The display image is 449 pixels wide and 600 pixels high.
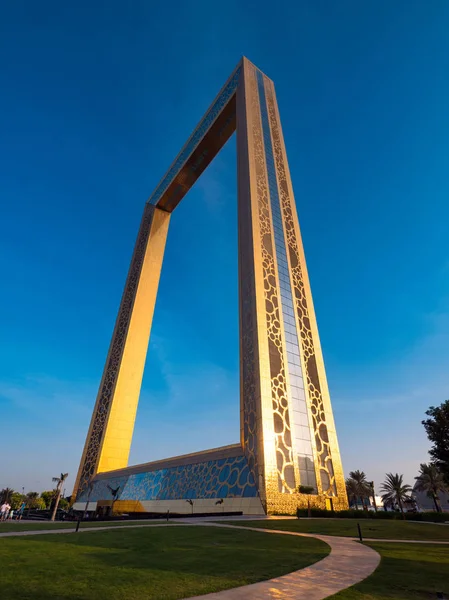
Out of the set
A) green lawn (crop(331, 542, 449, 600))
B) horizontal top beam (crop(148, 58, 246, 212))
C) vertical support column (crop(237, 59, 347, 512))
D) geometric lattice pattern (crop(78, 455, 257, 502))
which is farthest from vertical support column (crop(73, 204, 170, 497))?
green lawn (crop(331, 542, 449, 600))

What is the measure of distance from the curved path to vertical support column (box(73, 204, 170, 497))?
3508cm

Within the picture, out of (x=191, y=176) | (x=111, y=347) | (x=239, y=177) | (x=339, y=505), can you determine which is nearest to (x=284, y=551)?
(x=339, y=505)

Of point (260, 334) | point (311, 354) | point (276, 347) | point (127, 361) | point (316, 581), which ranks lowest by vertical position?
point (316, 581)

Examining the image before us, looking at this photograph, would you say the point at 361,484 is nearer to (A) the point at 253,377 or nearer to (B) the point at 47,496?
(A) the point at 253,377

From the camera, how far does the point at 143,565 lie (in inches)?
247

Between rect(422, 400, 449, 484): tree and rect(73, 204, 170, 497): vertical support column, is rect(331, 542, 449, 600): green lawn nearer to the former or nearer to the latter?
rect(422, 400, 449, 484): tree

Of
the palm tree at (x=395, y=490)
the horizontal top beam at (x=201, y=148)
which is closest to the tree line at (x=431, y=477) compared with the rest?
the palm tree at (x=395, y=490)

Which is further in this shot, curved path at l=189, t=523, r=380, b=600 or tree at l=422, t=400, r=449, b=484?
tree at l=422, t=400, r=449, b=484

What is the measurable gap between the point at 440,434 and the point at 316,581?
792 inches

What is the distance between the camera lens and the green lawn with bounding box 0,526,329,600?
4.64 meters

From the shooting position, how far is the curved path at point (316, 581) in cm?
457

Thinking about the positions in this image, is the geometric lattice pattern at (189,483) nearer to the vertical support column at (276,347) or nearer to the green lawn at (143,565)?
the vertical support column at (276,347)

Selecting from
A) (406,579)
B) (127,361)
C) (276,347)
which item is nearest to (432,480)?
(276,347)

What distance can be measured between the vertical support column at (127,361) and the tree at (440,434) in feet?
99.2
